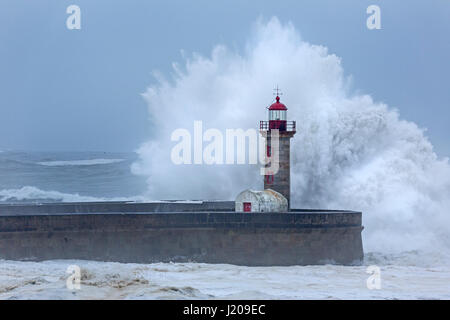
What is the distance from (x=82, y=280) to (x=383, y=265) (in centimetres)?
743

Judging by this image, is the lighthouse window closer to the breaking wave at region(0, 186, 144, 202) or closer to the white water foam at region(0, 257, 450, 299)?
the white water foam at region(0, 257, 450, 299)

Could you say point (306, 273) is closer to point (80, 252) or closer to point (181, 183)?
point (80, 252)

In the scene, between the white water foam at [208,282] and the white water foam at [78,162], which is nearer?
the white water foam at [208,282]

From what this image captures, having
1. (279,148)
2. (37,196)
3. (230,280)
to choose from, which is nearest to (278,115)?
(279,148)

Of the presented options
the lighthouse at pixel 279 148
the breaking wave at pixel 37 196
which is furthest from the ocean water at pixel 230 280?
the breaking wave at pixel 37 196

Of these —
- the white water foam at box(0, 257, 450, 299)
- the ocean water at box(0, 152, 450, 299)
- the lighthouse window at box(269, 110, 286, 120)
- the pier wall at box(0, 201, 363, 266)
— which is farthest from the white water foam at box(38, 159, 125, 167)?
the white water foam at box(0, 257, 450, 299)

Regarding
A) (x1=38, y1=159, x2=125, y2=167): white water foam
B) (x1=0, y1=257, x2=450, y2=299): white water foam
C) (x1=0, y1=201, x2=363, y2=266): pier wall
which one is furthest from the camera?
(x1=38, y1=159, x2=125, y2=167): white water foam

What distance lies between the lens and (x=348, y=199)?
2738 cm

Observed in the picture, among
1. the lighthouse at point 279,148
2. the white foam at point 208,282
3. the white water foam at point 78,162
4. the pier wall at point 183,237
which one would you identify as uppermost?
the white water foam at point 78,162

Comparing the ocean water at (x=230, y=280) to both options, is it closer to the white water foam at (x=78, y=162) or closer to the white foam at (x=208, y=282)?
the white foam at (x=208, y=282)

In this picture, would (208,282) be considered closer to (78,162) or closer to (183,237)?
(183,237)

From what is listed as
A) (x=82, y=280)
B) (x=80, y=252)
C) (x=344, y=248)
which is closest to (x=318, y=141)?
(x=344, y=248)

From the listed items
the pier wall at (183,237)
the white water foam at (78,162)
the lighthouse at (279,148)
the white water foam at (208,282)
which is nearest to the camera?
the white water foam at (208,282)
